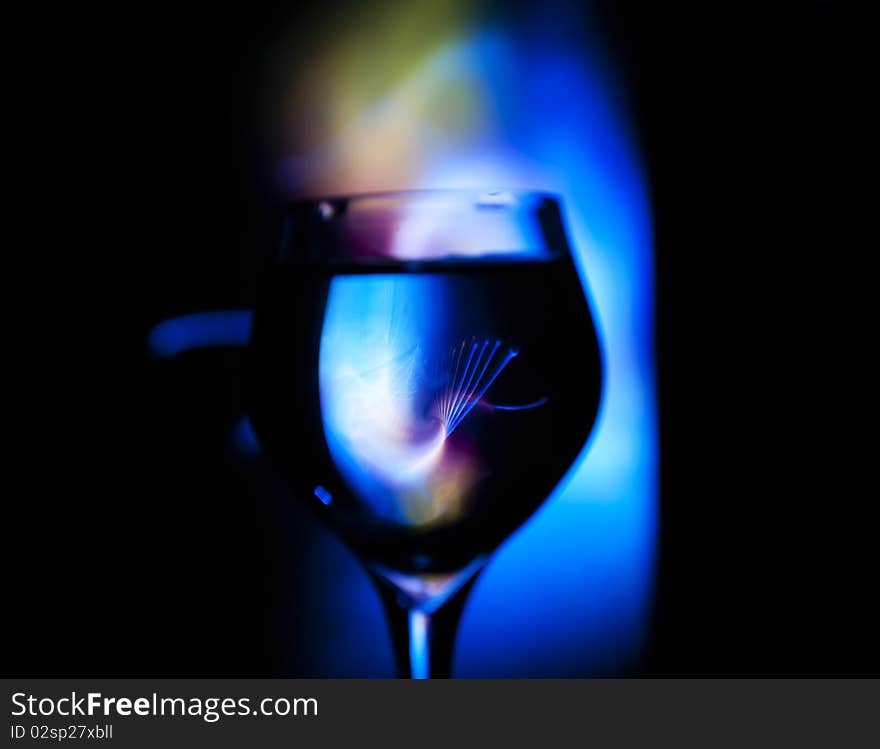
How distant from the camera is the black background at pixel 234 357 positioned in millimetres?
378

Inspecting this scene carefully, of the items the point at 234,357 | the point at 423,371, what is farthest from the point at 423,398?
the point at 234,357

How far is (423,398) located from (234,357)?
0.70 feet

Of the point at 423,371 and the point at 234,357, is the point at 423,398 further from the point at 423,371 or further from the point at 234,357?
the point at 234,357

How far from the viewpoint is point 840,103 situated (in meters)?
0.37

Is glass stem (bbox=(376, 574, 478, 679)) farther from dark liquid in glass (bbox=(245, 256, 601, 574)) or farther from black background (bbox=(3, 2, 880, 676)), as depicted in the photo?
black background (bbox=(3, 2, 880, 676))

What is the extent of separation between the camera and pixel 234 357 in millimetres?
418

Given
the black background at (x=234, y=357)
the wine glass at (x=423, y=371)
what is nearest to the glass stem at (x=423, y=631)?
the wine glass at (x=423, y=371)

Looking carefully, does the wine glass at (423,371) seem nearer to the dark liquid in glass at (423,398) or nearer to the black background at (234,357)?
the dark liquid in glass at (423,398)

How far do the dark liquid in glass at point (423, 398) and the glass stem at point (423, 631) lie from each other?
0.03m

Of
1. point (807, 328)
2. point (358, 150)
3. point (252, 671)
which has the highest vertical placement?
point (358, 150)

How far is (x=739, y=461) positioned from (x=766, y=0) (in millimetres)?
213

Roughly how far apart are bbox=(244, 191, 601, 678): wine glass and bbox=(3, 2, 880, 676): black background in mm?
150

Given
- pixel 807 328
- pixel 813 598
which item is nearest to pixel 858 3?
pixel 807 328
